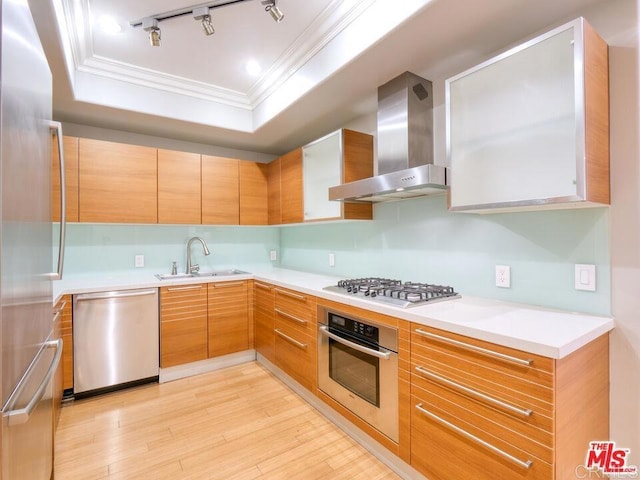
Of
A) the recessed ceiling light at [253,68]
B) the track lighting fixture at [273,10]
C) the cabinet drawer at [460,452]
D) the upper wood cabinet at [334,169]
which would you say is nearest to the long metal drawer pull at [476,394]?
the cabinet drawer at [460,452]

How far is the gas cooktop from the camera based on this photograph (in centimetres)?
174

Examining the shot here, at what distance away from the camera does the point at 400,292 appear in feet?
6.05

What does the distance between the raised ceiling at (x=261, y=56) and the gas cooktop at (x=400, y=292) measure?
4.50 feet

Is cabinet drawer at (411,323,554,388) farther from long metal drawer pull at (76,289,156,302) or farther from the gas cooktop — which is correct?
long metal drawer pull at (76,289,156,302)

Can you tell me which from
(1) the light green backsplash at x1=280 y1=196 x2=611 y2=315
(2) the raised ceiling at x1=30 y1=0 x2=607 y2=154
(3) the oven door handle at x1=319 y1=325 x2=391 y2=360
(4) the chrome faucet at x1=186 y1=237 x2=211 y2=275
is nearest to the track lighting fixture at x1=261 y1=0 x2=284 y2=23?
(2) the raised ceiling at x1=30 y1=0 x2=607 y2=154

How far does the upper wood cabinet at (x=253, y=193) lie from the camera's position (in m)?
3.50

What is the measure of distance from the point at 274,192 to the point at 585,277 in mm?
2764

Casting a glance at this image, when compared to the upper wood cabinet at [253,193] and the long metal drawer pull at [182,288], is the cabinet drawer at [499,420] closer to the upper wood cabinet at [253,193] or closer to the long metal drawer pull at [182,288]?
the long metal drawer pull at [182,288]

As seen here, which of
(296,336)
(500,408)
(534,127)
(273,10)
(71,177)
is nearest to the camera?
(500,408)

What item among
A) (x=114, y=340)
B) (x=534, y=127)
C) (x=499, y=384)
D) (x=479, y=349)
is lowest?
(x=114, y=340)

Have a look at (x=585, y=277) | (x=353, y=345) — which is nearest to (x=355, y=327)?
(x=353, y=345)

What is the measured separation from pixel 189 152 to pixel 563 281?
11.0ft

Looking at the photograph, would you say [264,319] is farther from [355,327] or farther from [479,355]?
[479,355]

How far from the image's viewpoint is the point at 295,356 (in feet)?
8.27
